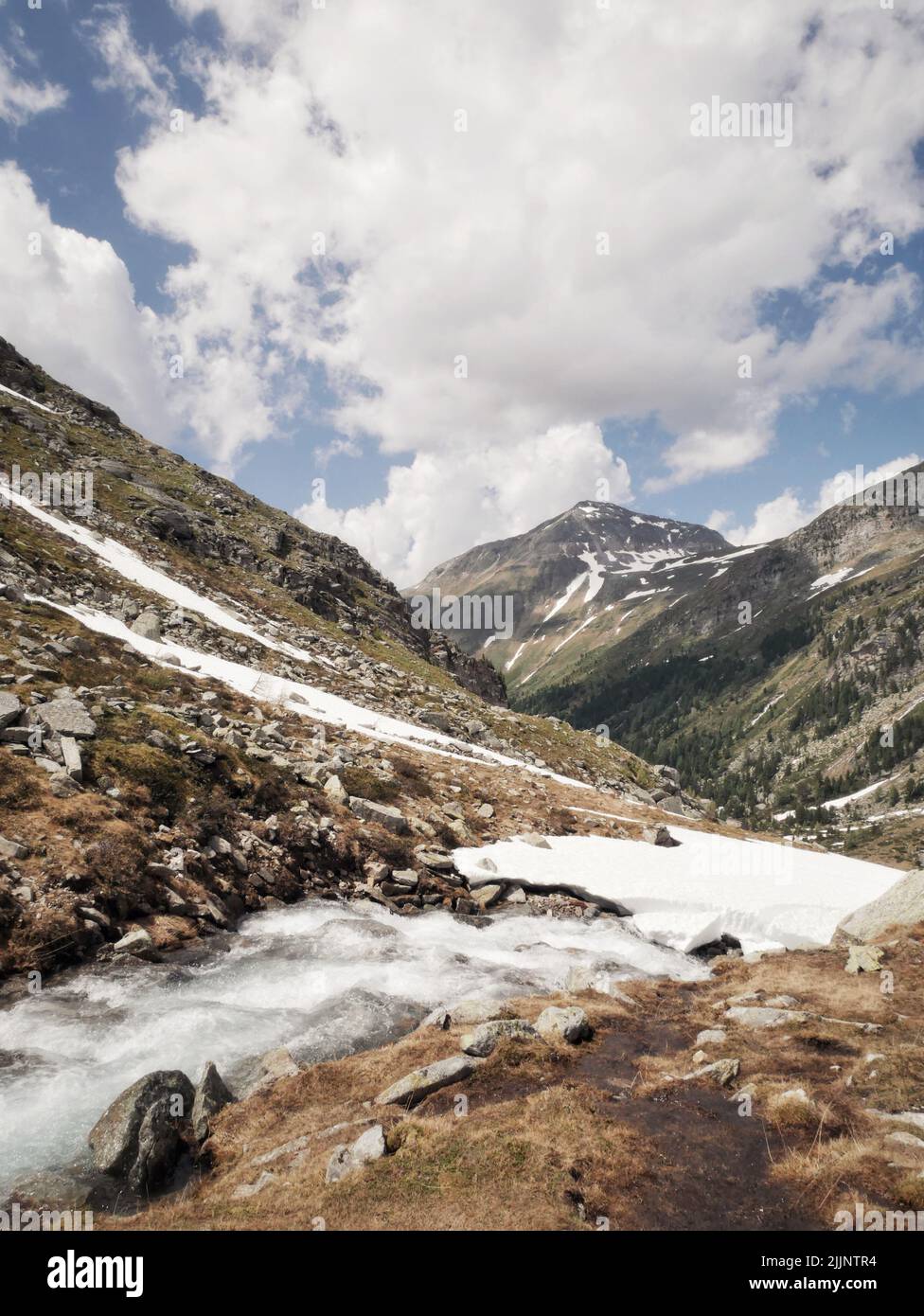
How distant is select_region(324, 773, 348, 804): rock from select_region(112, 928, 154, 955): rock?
438 inches

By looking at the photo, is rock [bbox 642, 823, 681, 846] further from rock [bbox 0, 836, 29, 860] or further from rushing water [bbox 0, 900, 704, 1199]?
rock [bbox 0, 836, 29, 860]

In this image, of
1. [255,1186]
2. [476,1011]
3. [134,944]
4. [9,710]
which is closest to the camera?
[255,1186]

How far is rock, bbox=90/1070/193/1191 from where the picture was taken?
10.7 m

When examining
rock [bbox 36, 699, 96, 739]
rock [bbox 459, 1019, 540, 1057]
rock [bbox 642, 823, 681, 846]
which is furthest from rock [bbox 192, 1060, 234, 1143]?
rock [bbox 642, 823, 681, 846]

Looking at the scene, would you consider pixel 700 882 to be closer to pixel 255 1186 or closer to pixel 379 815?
pixel 379 815

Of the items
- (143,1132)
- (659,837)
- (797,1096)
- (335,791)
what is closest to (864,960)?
(797,1096)

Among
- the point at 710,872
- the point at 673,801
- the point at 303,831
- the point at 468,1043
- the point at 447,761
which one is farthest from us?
the point at 673,801

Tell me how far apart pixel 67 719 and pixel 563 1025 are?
21.3 metres

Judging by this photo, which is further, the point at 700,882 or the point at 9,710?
the point at 700,882

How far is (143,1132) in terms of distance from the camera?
11.0 m
